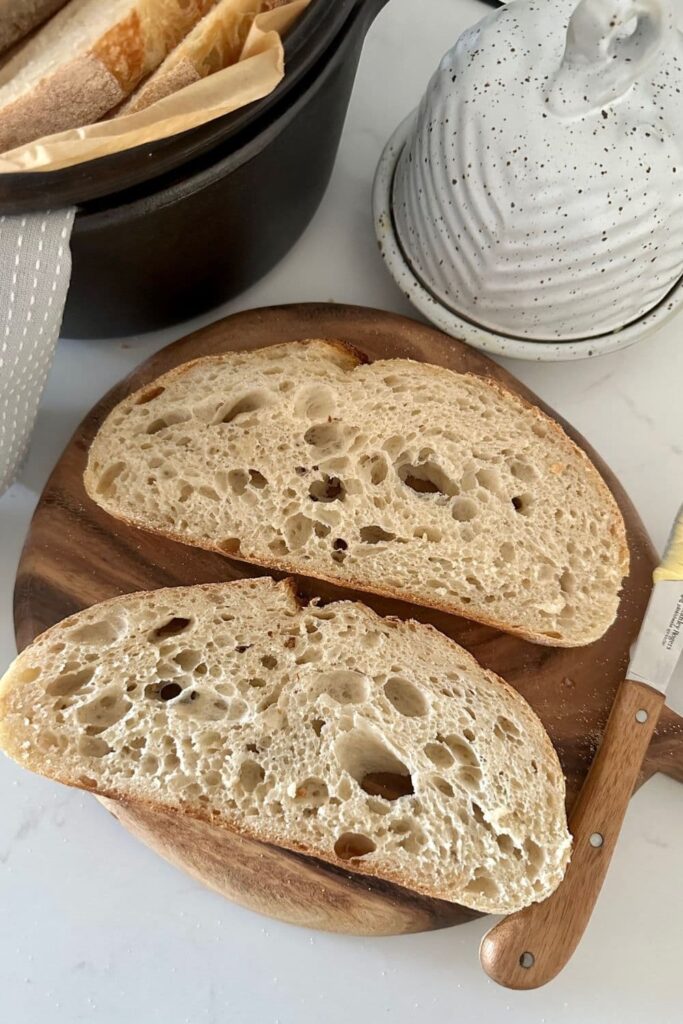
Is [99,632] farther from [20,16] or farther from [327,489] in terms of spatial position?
[20,16]

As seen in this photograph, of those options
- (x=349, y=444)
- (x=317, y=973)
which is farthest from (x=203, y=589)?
(x=317, y=973)

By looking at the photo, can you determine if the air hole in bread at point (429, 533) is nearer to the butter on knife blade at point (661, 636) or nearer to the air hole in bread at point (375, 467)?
the air hole in bread at point (375, 467)

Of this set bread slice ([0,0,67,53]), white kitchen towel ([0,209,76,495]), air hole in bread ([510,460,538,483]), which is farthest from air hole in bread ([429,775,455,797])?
bread slice ([0,0,67,53])

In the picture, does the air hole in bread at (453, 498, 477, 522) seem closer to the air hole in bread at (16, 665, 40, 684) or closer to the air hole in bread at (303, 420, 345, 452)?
the air hole in bread at (303, 420, 345, 452)

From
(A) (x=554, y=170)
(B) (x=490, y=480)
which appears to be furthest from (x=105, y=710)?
(A) (x=554, y=170)

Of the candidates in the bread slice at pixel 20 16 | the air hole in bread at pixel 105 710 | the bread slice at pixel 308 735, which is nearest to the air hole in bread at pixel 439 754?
the bread slice at pixel 308 735

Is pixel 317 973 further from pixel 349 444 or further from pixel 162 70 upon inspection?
pixel 162 70
